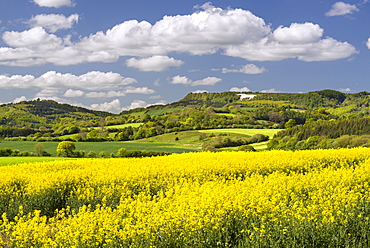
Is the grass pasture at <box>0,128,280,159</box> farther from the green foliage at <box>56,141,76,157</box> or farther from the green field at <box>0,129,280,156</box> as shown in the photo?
the green foliage at <box>56,141,76,157</box>

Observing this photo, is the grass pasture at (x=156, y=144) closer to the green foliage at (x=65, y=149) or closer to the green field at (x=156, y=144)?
the green field at (x=156, y=144)

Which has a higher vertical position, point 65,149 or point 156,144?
point 65,149

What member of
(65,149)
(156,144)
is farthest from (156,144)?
(65,149)

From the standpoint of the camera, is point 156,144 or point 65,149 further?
point 156,144

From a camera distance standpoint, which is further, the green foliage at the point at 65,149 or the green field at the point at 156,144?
the green field at the point at 156,144

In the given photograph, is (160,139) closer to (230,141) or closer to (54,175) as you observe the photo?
(230,141)

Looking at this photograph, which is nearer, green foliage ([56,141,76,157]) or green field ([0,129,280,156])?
green foliage ([56,141,76,157])

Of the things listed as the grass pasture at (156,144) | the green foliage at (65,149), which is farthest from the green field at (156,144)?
the green foliage at (65,149)


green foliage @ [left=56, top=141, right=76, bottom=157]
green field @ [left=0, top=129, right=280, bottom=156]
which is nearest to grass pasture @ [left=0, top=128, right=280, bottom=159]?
green field @ [left=0, top=129, right=280, bottom=156]

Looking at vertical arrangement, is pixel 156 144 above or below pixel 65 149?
below

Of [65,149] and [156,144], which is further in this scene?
[156,144]

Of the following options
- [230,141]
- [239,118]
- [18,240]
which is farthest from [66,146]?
[239,118]

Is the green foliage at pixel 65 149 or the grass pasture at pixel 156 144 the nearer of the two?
the green foliage at pixel 65 149

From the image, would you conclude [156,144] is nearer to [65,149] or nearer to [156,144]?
[156,144]
